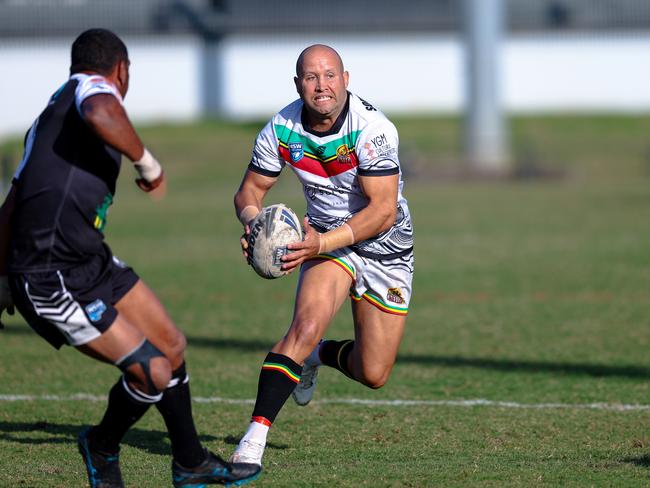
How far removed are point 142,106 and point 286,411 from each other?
1363 inches

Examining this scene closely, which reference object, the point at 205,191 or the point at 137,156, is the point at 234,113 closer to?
the point at 205,191

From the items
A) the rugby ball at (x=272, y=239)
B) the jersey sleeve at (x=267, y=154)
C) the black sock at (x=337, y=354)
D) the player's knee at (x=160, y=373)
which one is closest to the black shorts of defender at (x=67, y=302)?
the player's knee at (x=160, y=373)

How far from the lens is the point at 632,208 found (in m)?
21.7

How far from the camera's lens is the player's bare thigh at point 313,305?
598 cm

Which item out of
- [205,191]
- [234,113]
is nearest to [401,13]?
[234,113]

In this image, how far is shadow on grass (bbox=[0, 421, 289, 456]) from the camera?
659 cm

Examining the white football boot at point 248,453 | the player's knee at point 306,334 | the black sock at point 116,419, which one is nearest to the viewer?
the black sock at point 116,419

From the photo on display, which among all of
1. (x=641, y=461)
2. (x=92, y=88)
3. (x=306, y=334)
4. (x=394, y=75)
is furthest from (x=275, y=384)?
(x=394, y=75)

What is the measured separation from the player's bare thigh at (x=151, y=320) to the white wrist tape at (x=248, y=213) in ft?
3.17

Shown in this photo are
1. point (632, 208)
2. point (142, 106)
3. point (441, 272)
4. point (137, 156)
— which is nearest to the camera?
point (137, 156)

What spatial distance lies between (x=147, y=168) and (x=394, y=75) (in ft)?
123

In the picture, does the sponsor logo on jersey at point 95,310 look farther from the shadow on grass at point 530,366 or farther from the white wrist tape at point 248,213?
the shadow on grass at point 530,366

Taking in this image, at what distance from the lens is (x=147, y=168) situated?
4.94m

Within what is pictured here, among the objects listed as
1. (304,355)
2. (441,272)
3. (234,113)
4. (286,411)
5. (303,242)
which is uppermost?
(303,242)
